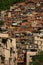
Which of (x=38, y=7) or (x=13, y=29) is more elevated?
(x=38, y=7)

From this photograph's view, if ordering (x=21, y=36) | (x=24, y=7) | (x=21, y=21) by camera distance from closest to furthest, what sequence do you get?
(x=21, y=36) < (x=21, y=21) < (x=24, y=7)

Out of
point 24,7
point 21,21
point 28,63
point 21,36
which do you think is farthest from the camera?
point 24,7

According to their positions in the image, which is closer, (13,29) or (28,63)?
(28,63)

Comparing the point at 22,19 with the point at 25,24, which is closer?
the point at 25,24

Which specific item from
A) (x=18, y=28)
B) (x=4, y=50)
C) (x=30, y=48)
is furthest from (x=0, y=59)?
(x=18, y=28)

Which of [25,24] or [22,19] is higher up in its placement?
[22,19]

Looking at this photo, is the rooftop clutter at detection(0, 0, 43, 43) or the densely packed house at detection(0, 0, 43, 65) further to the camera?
the rooftop clutter at detection(0, 0, 43, 43)

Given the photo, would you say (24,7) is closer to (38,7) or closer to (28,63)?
(38,7)

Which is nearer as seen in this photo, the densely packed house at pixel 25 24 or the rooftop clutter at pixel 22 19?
the densely packed house at pixel 25 24

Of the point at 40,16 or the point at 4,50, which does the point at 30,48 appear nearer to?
the point at 4,50

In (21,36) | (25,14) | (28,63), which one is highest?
(25,14)
